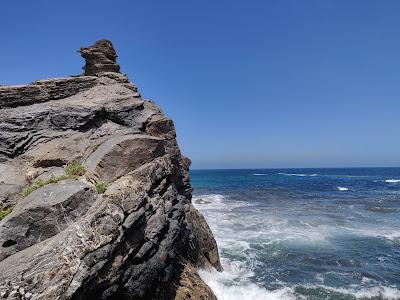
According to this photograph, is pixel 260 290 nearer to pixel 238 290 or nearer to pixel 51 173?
pixel 238 290

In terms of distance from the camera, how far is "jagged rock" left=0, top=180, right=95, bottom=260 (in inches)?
323

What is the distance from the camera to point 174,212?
12359 mm

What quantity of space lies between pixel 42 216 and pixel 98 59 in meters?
11.3

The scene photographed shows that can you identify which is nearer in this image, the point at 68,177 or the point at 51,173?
the point at 68,177

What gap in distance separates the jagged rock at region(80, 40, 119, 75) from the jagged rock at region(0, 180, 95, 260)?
9870 mm

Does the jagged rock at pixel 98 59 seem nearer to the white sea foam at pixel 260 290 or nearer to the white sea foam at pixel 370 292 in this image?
the white sea foam at pixel 260 290

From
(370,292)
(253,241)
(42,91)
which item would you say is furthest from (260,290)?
(42,91)

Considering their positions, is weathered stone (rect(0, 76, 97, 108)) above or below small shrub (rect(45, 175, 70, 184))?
above

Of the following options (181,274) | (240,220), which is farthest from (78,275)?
(240,220)

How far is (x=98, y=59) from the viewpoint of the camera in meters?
17.9

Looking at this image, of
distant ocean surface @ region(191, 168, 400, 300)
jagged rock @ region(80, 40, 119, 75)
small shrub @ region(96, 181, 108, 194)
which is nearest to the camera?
small shrub @ region(96, 181, 108, 194)

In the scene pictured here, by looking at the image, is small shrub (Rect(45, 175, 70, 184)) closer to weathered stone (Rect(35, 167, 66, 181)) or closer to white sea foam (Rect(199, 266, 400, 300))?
weathered stone (Rect(35, 167, 66, 181))

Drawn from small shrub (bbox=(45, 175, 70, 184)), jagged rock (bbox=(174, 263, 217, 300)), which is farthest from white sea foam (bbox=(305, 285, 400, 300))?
small shrub (bbox=(45, 175, 70, 184))

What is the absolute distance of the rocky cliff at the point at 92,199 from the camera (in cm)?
757
